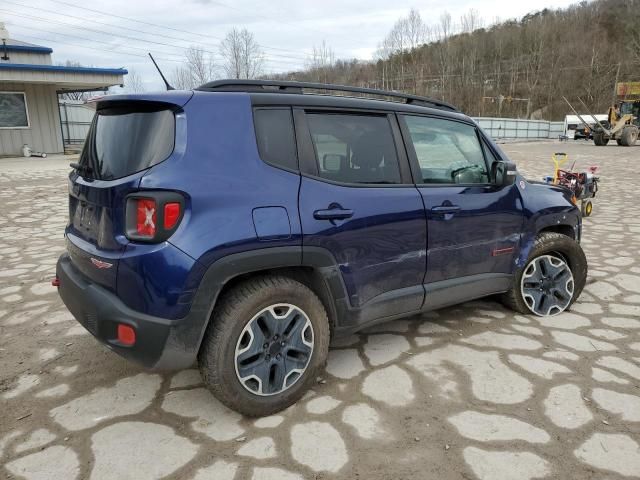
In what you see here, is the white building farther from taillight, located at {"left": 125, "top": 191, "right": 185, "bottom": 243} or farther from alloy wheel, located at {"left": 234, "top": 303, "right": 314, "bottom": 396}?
alloy wheel, located at {"left": 234, "top": 303, "right": 314, "bottom": 396}

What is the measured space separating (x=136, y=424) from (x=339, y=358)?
1.37 meters

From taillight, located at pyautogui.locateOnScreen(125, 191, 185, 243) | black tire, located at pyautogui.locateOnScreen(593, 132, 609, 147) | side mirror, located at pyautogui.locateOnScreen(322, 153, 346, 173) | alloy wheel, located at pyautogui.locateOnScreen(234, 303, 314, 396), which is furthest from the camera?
black tire, located at pyautogui.locateOnScreen(593, 132, 609, 147)

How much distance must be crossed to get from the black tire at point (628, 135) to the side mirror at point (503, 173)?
2978 cm

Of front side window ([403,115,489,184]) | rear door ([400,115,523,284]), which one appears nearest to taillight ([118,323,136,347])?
rear door ([400,115,523,284])

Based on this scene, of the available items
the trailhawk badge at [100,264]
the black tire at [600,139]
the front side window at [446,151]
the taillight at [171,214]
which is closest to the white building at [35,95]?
the trailhawk badge at [100,264]

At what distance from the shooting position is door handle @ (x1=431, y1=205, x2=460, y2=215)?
308 cm

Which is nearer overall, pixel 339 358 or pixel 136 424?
pixel 136 424

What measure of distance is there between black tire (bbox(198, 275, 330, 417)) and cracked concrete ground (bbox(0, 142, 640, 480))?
117 millimetres

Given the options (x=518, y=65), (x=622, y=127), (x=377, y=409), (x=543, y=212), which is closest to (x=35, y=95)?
(x=543, y=212)

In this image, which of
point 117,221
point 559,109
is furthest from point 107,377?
point 559,109

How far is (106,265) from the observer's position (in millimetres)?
2348

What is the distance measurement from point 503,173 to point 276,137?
1.81m

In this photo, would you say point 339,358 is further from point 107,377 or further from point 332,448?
point 107,377

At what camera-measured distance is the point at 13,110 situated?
62.3ft
